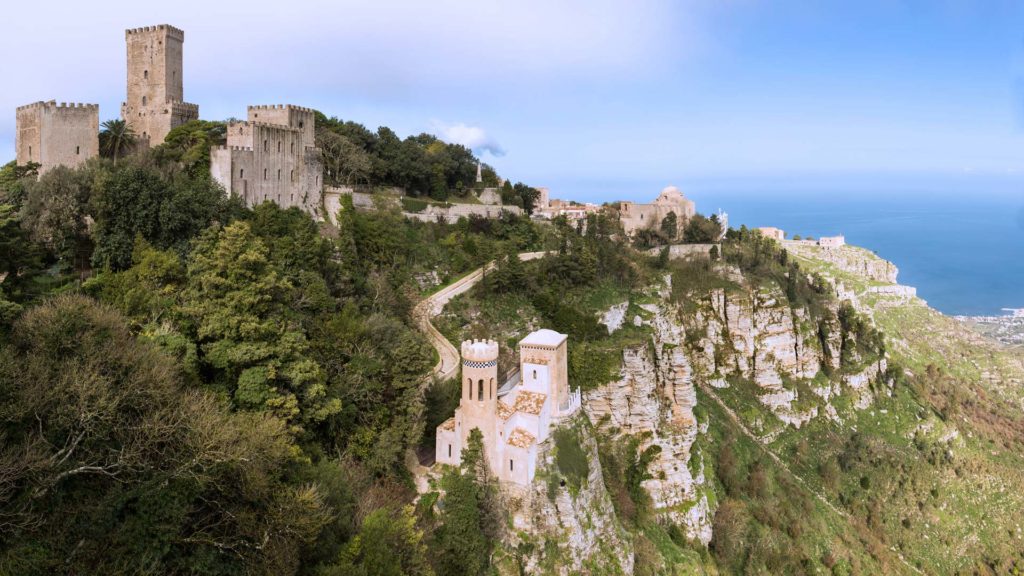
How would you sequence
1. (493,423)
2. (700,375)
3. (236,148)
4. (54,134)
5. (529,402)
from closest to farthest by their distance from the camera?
(493,423) < (529,402) < (54,134) < (236,148) < (700,375)

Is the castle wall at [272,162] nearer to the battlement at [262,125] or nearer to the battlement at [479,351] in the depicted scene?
the battlement at [262,125]

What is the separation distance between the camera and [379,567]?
17328mm

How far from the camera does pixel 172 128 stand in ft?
121

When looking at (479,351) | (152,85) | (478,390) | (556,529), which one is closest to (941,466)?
(556,529)

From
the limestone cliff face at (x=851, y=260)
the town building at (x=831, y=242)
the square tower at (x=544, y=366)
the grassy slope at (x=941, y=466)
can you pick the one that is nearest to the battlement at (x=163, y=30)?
the square tower at (x=544, y=366)

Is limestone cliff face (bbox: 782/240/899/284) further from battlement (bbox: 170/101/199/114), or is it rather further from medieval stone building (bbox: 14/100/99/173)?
medieval stone building (bbox: 14/100/99/173)

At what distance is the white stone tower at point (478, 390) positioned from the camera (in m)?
24.7

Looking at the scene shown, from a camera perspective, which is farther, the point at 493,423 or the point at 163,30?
the point at 163,30

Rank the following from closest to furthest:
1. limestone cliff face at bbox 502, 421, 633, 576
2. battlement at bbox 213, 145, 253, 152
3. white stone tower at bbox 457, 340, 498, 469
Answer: limestone cliff face at bbox 502, 421, 633, 576 < white stone tower at bbox 457, 340, 498, 469 < battlement at bbox 213, 145, 253, 152

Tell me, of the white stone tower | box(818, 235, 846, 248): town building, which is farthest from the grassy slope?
the white stone tower

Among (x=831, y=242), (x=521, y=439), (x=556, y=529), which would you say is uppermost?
(x=831, y=242)

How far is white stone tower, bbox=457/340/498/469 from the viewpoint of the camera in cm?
2472

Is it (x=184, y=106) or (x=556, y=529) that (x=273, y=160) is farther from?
(x=556, y=529)

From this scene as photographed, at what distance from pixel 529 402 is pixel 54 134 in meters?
25.8
